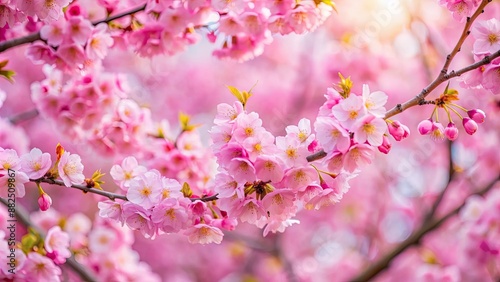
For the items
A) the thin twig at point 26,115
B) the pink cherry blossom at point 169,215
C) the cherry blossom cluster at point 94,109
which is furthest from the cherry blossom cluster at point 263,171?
the thin twig at point 26,115

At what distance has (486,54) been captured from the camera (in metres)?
1.62

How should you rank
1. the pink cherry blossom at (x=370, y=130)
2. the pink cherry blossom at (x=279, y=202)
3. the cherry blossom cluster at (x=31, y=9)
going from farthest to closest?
the cherry blossom cluster at (x=31, y=9) → the pink cherry blossom at (x=279, y=202) → the pink cherry blossom at (x=370, y=130)

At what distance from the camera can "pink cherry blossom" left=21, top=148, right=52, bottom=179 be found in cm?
164

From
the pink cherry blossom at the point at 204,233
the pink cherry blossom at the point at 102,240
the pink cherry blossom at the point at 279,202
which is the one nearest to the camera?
the pink cherry blossom at the point at 279,202

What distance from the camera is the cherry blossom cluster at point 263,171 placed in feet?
4.97

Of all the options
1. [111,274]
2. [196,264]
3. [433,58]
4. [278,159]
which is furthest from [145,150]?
[196,264]

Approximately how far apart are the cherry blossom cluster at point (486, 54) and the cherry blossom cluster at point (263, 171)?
0.44m

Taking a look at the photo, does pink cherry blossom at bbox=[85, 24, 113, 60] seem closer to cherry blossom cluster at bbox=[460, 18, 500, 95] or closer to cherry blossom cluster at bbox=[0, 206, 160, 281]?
cherry blossom cluster at bbox=[0, 206, 160, 281]

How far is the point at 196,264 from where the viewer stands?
6.02 m

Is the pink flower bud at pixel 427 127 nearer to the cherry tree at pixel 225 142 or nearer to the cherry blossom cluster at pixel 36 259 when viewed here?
the cherry tree at pixel 225 142

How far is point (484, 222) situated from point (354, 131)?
79.5 inches

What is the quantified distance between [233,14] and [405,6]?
77.7 inches

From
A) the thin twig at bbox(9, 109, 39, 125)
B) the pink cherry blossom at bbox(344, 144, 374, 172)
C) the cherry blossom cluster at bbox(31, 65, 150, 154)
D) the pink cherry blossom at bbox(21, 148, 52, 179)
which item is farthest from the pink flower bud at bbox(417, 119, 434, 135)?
the thin twig at bbox(9, 109, 39, 125)

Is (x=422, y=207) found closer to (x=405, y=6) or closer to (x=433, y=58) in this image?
(x=433, y=58)
